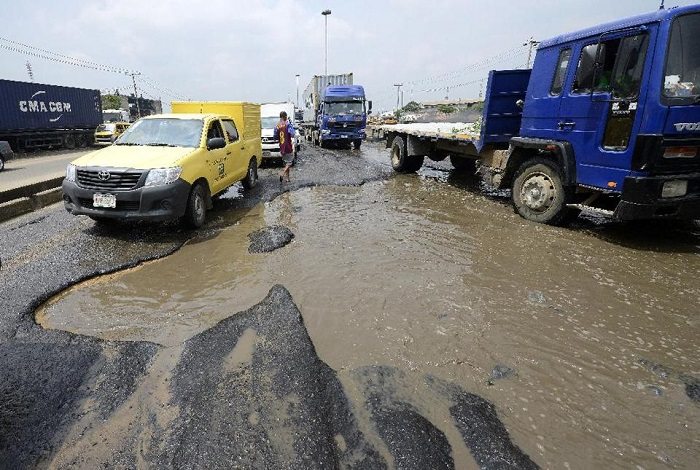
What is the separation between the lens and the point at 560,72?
587cm

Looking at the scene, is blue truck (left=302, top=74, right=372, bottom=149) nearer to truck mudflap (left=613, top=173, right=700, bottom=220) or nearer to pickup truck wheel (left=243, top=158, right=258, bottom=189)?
pickup truck wheel (left=243, top=158, right=258, bottom=189)

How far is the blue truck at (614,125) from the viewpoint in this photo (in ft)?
14.9

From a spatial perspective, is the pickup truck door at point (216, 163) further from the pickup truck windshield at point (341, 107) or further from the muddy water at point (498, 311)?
the pickup truck windshield at point (341, 107)

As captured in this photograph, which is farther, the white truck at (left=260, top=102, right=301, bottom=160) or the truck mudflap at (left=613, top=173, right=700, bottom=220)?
the white truck at (left=260, top=102, right=301, bottom=160)

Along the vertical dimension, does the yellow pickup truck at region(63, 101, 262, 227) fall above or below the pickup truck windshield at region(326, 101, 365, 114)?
below

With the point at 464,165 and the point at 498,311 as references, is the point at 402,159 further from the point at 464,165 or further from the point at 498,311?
the point at 498,311

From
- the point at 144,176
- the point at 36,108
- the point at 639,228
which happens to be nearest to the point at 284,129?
the point at 144,176

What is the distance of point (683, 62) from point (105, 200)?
725cm

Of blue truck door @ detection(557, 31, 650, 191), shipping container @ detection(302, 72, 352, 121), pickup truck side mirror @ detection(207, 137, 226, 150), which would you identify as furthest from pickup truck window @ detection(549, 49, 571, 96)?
shipping container @ detection(302, 72, 352, 121)

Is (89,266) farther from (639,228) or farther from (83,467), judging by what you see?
(639,228)

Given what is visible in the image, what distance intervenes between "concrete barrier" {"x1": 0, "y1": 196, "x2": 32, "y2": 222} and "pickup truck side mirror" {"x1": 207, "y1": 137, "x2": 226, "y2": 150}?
3802 millimetres

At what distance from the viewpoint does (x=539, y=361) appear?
294 centimetres

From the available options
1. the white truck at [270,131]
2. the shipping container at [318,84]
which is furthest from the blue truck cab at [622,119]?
the shipping container at [318,84]

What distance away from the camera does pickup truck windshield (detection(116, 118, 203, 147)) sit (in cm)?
625
